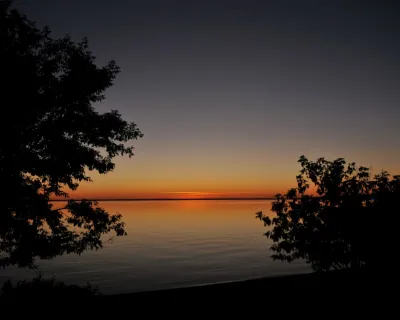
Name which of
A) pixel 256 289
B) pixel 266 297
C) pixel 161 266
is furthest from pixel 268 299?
pixel 161 266

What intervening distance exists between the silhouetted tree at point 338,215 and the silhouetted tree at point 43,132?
34.2 feet

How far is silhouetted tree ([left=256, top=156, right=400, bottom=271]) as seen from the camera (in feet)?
50.9

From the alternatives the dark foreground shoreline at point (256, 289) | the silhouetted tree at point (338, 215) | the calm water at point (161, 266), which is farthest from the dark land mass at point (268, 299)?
the calm water at point (161, 266)

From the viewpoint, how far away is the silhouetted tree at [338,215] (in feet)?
50.9

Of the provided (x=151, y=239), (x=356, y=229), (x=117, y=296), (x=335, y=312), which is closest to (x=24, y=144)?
(x=117, y=296)

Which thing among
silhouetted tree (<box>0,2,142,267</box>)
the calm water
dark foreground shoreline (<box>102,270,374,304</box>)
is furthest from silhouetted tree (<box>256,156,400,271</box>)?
the calm water

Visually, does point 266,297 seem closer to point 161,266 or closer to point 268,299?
point 268,299

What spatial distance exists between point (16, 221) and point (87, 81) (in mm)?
7686

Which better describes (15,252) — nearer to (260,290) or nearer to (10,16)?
(10,16)

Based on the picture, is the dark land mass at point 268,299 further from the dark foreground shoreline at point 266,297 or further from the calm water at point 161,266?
the calm water at point 161,266

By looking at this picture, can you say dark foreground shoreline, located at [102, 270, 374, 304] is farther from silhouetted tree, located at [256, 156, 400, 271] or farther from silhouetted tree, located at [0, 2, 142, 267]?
silhouetted tree, located at [0, 2, 142, 267]

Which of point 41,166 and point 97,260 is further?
point 97,260

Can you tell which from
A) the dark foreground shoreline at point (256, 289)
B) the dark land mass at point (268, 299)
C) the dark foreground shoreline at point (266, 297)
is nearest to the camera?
the dark land mass at point (268, 299)

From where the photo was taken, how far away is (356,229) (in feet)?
52.6
